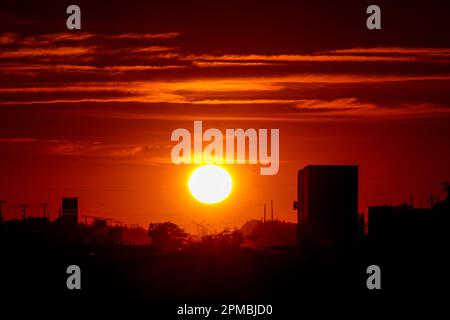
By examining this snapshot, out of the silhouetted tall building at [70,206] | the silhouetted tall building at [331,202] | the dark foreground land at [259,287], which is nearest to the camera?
the dark foreground land at [259,287]

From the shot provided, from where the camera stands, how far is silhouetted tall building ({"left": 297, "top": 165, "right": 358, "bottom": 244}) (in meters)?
54.0

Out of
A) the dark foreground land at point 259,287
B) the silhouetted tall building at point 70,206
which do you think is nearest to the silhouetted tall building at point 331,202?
the dark foreground land at point 259,287

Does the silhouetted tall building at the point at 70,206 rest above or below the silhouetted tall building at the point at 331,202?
below

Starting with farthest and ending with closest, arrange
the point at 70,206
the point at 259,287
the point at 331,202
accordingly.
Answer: the point at 70,206 < the point at 331,202 < the point at 259,287

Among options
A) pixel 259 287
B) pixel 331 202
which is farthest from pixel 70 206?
pixel 259 287

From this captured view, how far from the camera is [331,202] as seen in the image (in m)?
54.6

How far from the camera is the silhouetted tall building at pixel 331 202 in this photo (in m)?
54.0

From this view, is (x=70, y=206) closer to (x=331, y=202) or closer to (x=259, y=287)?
(x=331, y=202)

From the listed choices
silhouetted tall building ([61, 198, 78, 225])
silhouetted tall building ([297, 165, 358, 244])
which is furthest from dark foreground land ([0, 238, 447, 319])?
silhouetted tall building ([61, 198, 78, 225])

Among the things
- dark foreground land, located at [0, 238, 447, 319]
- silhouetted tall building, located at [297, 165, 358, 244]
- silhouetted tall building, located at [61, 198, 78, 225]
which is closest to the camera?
dark foreground land, located at [0, 238, 447, 319]

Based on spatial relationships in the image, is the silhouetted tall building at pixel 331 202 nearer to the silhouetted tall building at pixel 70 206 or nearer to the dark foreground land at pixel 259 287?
the dark foreground land at pixel 259 287

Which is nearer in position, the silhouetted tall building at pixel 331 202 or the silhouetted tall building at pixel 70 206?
the silhouetted tall building at pixel 331 202

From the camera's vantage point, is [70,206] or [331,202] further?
[70,206]

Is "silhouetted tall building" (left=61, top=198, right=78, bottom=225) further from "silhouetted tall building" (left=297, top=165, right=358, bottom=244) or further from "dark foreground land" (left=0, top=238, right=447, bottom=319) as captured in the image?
"dark foreground land" (left=0, top=238, right=447, bottom=319)
